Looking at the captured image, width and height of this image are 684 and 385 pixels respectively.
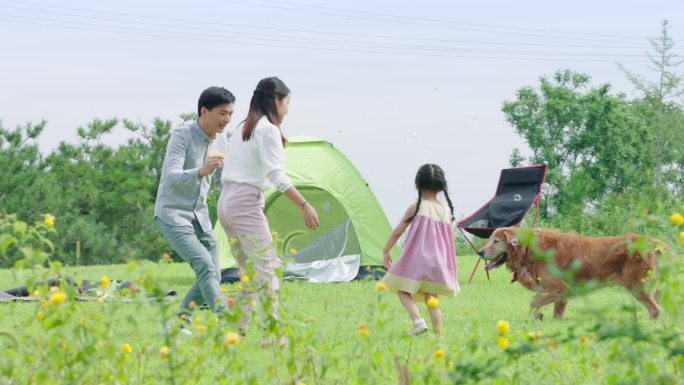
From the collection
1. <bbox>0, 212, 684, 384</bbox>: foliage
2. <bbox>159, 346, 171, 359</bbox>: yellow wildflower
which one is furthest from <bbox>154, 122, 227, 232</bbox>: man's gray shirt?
<bbox>159, 346, 171, 359</bbox>: yellow wildflower

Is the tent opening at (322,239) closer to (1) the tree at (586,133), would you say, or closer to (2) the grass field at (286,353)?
(2) the grass field at (286,353)

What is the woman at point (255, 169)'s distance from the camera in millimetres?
5062

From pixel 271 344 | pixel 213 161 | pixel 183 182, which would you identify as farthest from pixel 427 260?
pixel 271 344

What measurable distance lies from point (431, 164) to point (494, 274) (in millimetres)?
5606

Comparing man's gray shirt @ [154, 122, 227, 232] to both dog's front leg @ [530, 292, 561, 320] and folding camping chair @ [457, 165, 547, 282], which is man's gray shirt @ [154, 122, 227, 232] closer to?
dog's front leg @ [530, 292, 561, 320]

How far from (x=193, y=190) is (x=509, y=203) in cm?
514

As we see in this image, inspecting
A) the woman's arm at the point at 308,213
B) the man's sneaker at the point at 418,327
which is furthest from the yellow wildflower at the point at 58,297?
the man's sneaker at the point at 418,327

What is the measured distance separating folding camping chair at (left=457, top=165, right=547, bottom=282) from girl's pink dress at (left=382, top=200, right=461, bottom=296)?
13.9ft

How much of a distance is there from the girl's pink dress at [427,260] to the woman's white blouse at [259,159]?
92cm

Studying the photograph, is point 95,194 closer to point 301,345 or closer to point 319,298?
point 319,298

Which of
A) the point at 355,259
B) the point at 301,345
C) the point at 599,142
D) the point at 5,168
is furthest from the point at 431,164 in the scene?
the point at 599,142

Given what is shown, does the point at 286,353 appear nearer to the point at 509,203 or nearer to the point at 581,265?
the point at 581,265

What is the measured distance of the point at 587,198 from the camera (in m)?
29.8

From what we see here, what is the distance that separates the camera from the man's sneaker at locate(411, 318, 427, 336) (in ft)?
17.7
